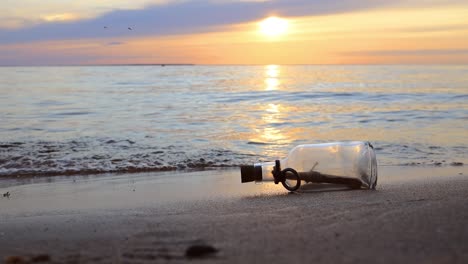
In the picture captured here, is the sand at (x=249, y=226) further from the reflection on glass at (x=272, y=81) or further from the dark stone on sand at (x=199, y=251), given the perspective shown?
the reflection on glass at (x=272, y=81)

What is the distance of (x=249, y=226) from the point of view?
9.21 feet

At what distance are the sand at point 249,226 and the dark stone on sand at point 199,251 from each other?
0.01 meters

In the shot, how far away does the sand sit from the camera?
89.0 inches

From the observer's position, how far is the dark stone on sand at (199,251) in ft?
7.44

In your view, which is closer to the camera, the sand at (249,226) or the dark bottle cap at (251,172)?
the sand at (249,226)

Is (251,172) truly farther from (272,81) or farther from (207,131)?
(272,81)

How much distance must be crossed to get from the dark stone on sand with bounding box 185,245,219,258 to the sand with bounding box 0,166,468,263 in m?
0.01

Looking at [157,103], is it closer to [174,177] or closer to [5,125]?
[5,125]

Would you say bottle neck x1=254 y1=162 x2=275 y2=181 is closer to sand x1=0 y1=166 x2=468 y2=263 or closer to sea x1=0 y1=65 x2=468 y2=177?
sand x1=0 y1=166 x2=468 y2=263

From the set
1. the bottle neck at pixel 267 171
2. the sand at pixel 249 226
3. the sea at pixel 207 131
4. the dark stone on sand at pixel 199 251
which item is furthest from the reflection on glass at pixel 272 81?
the dark stone on sand at pixel 199 251

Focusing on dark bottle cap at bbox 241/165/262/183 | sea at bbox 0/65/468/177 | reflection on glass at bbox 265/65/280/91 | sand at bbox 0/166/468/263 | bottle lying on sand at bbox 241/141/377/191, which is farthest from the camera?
reflection on glass at bbox 265/65/280/91

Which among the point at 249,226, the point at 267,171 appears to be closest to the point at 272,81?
the point at 267,171

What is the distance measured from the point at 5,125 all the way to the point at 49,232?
10113 millimetres

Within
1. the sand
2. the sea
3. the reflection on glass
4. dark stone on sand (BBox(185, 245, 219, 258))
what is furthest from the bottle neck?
the reflection on glass
